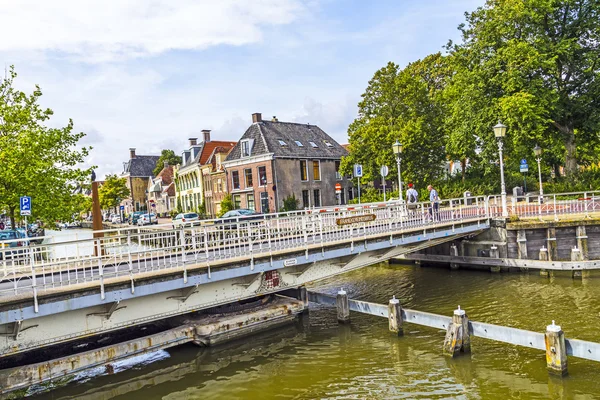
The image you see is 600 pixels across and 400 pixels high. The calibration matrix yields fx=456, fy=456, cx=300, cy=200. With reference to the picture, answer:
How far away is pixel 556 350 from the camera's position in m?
9.93

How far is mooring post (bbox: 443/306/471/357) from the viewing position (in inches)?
451

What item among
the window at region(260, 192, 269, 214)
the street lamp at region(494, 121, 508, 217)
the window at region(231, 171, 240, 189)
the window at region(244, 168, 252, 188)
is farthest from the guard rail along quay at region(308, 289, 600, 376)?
the window at region(231, 171, 240, 189)

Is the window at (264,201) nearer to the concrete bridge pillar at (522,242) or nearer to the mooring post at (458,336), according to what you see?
the concrete bridge pillar at (522,242)

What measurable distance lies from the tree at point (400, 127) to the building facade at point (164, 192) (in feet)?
150

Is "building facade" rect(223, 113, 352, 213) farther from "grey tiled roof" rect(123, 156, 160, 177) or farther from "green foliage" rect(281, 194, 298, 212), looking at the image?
"grey tiled roof" rect(123, 156, 160, 177)

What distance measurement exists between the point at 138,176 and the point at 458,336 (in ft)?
310

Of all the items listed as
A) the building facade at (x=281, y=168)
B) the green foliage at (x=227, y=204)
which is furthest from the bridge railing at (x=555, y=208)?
the green foliage at (x=227, y=204)

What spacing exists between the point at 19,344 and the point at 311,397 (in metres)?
6.48

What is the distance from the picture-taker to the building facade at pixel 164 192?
77.6 metres

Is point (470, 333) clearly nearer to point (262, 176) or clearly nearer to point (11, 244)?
point (11, 244)

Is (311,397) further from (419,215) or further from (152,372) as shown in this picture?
(419,215)

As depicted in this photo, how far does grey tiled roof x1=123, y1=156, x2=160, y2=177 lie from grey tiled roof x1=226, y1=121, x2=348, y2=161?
55.6 meters

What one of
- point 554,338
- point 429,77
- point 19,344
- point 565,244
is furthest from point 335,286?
point 429,77

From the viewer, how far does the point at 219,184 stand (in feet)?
172
